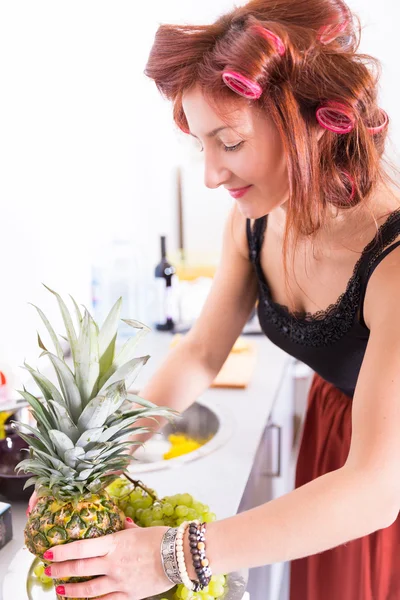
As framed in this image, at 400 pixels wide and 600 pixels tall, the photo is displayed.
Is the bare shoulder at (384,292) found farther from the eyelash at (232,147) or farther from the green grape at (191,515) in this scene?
the green grape at (191,515)

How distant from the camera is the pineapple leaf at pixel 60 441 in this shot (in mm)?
861

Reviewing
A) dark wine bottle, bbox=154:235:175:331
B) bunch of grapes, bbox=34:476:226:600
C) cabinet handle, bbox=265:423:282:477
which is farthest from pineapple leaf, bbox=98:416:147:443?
dark wine bottle, bbox=154:235:175:331

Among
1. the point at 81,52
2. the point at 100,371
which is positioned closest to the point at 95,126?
the point at 81,52

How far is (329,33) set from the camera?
104cm

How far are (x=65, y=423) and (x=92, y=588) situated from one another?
23cm

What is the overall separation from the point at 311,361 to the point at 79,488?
1.94 ft

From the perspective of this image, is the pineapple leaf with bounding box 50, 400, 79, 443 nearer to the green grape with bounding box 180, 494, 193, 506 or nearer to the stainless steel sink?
the green grape with bounding box 180, 494, 193, 506

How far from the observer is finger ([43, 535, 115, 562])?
2.88ft

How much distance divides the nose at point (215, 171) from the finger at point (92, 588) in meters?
0.63

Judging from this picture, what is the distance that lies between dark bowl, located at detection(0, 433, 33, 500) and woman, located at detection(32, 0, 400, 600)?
0.94 feet

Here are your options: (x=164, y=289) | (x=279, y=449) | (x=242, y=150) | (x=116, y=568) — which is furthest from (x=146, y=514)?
(x=164, y=289)

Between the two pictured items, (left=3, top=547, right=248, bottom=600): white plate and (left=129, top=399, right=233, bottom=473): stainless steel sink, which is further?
(left=129, top=399, right=233, bottom=473): stainless steel sink

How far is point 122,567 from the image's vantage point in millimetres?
897

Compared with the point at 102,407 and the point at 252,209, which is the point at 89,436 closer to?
the point at 102,407
